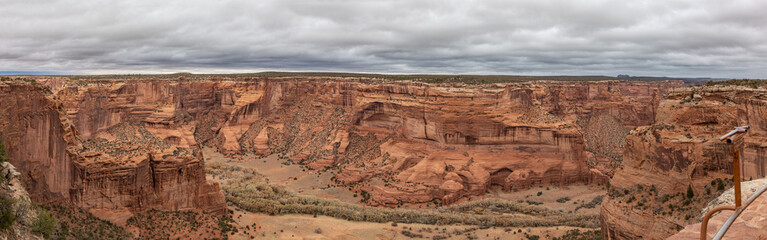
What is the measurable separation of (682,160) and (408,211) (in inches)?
843

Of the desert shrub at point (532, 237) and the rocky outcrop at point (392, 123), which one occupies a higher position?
the rocky outcrop at point (392, 123)

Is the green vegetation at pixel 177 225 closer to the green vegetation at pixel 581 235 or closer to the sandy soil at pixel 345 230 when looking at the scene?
the sandy soil at pixel 345 230

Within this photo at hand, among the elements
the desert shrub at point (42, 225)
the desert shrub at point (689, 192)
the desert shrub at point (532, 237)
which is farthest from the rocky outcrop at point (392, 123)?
the desert shrub at point (689, 192)

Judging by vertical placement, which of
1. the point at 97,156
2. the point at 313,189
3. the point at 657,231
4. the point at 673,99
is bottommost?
the point at 313,189

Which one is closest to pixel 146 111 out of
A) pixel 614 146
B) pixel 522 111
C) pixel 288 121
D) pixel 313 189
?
pixel 288 121

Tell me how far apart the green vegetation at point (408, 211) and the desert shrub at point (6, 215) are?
22047mm

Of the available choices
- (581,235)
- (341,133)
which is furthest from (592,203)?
(341,133)

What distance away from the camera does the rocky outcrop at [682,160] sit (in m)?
17.4

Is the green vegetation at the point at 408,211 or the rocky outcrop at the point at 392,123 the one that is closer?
the green vegetation at the point at 408,211

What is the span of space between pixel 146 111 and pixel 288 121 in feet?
67.0

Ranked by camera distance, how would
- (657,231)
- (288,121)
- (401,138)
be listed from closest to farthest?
1. (657,231)
2. (401,138)
3. (288,121)

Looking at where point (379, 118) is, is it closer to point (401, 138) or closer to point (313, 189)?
point (401, 138)

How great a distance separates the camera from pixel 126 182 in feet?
74.1

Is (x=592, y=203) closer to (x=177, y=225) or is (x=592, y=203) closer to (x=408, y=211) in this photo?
(x=408, y=211)
